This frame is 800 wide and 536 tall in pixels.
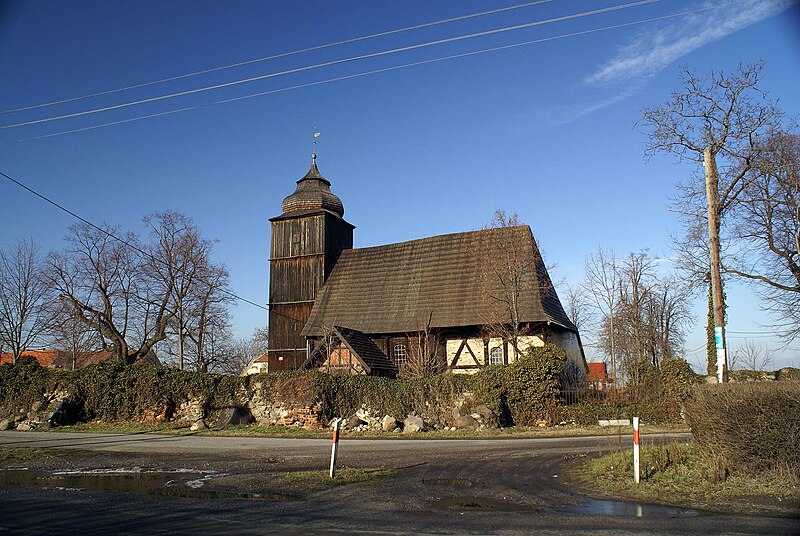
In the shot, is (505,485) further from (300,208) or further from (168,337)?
(168,337)

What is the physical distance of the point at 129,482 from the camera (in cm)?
1138

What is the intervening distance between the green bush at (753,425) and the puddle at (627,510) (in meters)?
2.02

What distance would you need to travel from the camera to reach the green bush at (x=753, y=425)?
9.23 metres

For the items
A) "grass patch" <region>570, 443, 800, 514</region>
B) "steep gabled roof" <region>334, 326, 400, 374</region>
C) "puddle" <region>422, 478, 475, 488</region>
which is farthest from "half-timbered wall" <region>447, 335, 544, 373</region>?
"puddle" <region>422, 478, 475, 488</region>

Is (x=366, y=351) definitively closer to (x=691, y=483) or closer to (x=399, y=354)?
(x=399, y=354)

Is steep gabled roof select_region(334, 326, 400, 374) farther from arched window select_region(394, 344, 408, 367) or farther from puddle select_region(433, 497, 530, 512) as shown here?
puddle select_region(433, 497, 530, 512)

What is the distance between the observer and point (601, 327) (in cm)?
5491

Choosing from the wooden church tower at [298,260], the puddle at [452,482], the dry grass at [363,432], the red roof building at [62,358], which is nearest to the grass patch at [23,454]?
the dry grass at [363,432]

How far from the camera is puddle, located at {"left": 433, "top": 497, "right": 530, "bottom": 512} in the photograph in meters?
8.63

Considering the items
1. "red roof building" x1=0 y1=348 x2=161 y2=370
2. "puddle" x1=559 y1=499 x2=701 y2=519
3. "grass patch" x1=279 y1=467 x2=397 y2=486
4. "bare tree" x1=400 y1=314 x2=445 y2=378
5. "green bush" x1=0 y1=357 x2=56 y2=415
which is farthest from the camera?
"red roof building" x1=0 y1=348 x2=161 y2=370

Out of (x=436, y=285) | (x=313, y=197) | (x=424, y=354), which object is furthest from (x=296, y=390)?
(x=313, y=197)

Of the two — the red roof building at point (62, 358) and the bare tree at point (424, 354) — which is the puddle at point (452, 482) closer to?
the bare tree at point (424, 354)

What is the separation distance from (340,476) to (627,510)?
5152 millimetres

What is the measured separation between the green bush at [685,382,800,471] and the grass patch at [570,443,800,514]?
0.21m
